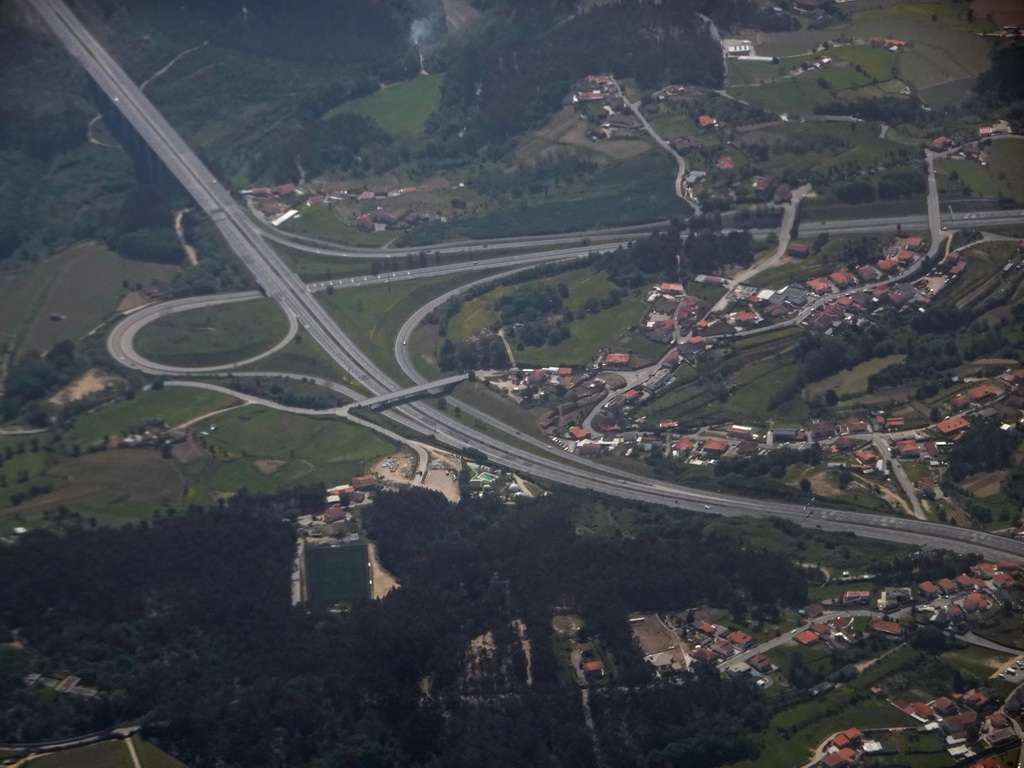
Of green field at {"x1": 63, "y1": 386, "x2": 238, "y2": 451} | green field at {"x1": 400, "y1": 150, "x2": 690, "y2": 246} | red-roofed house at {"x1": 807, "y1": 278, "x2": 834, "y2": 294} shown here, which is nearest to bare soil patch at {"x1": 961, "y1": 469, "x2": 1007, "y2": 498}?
red-roofed house at {"x1": 807, "y1": 278, "x2": 834, "y2": 294}

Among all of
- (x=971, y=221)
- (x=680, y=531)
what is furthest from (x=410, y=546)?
(x=971, y=221)

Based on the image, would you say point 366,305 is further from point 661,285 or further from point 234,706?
point 234,706

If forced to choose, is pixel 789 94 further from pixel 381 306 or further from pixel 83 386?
pixel 83 386

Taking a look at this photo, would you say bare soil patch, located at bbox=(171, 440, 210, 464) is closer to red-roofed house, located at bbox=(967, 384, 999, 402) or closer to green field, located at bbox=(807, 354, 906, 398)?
green field, located at bbox=(807, 354, 906, 398)

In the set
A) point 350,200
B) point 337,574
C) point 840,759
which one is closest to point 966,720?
point 840,759

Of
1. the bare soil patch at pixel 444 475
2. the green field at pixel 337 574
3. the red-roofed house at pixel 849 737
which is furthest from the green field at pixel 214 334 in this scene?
the red-roofed house at pixel 849 737
